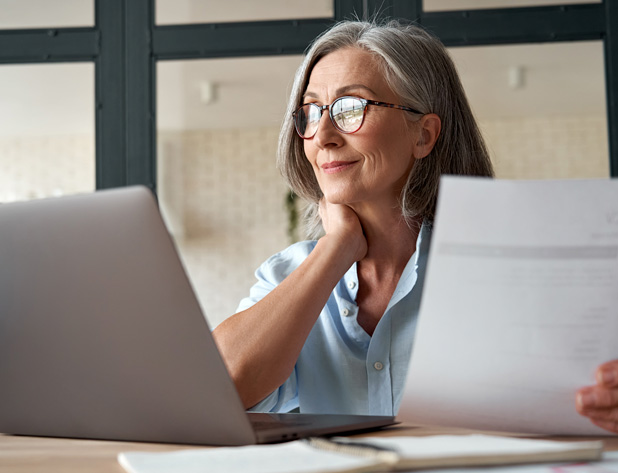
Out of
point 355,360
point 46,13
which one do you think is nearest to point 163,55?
point 46,13

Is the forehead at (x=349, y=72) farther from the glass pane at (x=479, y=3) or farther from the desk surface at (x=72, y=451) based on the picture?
the glass pane at (x=479, y=3)

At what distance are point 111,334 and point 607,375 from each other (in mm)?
515

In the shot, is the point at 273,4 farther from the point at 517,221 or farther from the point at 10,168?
the point at 517,221

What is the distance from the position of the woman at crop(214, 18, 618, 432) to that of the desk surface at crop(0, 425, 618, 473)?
18.6 inches

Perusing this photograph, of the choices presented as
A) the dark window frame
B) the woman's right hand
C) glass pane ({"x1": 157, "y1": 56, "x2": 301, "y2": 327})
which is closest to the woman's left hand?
the woman's right hand

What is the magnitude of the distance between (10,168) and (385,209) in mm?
2026

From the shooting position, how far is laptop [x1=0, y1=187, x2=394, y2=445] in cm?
71

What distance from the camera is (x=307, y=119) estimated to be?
1.53 metres

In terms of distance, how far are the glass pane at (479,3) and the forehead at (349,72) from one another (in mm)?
1195

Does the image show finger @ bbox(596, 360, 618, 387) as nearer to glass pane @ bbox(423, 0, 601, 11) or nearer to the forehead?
the forehead

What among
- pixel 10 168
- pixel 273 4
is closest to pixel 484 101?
pixel 273 4

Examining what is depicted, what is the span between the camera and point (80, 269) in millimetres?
755

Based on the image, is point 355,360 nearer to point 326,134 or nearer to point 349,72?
point 326,134

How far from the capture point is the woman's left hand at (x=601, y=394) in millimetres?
757
